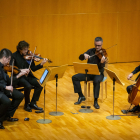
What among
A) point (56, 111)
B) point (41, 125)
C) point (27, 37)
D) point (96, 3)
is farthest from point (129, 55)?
point (41, 125)

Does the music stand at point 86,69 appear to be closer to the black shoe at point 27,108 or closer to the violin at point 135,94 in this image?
the violin at point 135,94

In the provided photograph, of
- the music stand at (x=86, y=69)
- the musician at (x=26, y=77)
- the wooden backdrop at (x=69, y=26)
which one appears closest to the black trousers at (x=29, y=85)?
the musician at (x=26, y=77)

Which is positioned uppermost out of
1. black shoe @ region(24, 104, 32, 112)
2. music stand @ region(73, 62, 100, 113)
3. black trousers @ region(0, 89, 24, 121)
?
music stand @ region(73, 62, 100, 113)

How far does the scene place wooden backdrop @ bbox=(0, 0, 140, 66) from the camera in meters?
7.45

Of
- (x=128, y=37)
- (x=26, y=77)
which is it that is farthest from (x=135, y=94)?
(x=128, y=37)

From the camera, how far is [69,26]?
782 centimetres

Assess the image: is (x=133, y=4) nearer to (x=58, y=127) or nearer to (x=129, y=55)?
(x=129, y=55)

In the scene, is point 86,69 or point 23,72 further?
point 86,69

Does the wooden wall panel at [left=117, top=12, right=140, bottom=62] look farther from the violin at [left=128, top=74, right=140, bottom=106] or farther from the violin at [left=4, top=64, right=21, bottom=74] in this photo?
the violin at [left=4, top=64, right=21, bottom=74]

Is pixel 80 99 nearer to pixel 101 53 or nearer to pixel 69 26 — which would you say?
pixel 101 53

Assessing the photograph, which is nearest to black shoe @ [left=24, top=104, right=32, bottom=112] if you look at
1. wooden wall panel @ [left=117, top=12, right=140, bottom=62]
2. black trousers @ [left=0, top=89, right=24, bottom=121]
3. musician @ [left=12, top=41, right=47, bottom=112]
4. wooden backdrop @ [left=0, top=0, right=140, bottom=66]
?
musician @ [left=12, top=41, right=47, bottom=112]

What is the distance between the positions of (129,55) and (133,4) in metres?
1.35

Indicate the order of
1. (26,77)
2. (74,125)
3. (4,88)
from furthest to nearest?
(26,77) < (74,125) < (4,88)

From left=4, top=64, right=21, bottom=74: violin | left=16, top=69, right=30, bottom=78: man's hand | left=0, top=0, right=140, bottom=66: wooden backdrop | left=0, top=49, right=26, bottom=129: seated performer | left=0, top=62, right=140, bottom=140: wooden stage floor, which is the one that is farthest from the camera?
left=0, top=0, right=140, bottom=66: wooden backdrop
